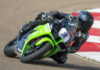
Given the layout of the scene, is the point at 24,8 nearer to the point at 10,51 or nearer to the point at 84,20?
the point at 10,51

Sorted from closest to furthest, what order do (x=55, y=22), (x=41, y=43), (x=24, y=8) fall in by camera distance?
(x=41, y=43) < (x=55, y=22) < (x=24, y=8)

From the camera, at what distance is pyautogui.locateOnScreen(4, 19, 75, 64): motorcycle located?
20.1 feet

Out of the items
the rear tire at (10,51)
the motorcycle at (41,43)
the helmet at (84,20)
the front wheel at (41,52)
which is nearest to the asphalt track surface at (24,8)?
the rear tire at (10,51)

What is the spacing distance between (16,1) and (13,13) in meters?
1.10

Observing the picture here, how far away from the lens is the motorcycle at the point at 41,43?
611cm

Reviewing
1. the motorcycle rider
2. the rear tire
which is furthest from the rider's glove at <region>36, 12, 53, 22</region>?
the rear tire

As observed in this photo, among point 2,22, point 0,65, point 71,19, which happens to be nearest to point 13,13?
point 2,22

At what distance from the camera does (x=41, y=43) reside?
6.19 metres

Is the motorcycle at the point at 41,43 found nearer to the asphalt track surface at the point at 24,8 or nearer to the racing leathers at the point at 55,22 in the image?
the racing leathers at the point at 55,22

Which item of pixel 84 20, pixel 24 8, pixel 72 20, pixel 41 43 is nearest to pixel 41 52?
pixel 41 43

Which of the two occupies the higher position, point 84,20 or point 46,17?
point 46,17

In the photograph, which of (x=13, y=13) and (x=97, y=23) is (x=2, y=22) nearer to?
(x=13, y=13)

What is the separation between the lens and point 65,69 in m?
6.02

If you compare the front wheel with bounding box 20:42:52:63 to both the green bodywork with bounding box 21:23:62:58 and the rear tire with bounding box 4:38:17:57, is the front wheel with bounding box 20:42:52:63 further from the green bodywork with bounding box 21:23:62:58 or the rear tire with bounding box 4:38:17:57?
the rear tire with bounding box 4:38:17:57
